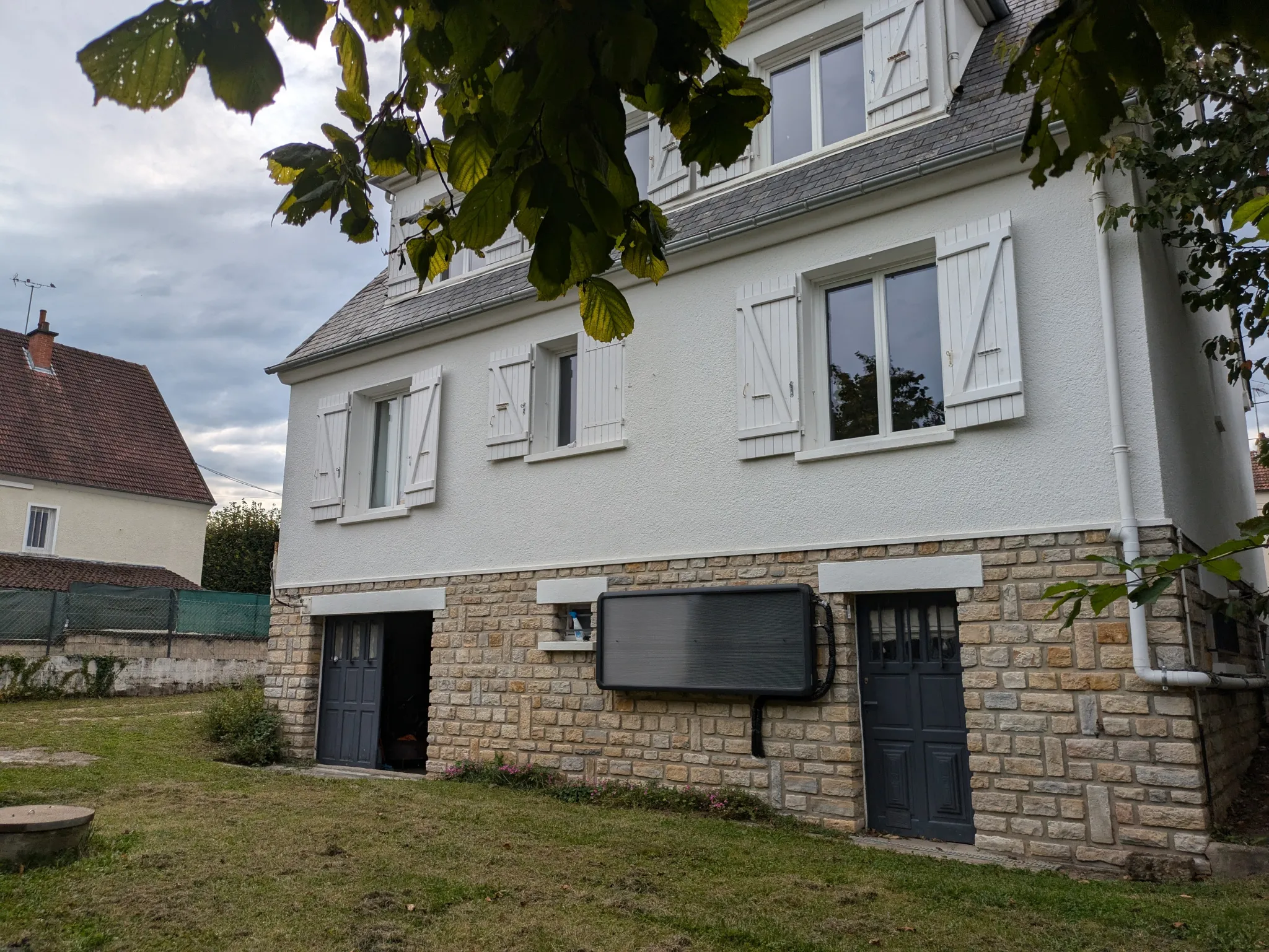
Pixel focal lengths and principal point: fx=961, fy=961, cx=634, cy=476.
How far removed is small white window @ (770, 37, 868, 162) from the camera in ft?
28.6

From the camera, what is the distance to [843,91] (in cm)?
880

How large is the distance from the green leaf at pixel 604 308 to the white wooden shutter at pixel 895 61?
6.83m

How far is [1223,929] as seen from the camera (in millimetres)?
4586

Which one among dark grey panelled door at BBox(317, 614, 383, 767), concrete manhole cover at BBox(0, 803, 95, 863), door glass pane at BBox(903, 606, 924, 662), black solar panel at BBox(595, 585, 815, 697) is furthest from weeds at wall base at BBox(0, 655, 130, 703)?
door glass pane at BBox(903, 606, 924, 662)

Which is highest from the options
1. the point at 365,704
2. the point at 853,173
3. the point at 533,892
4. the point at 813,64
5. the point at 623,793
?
the point at 813,64

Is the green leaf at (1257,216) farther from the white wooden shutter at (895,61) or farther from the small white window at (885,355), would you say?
the white wooden shutter at (895,61)

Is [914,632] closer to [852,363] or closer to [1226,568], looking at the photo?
[852,363]

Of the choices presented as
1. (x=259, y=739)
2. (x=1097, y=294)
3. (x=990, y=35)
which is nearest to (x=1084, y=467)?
(x=1097, y=294)

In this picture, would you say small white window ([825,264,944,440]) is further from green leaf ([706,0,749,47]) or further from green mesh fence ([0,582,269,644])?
green mesh fence ([0,582,269,644])

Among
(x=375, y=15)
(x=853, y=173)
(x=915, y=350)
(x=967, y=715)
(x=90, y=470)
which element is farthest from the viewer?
(x=90, y=470)

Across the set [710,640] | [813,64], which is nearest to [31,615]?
[710,640]

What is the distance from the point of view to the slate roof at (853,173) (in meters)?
7.28

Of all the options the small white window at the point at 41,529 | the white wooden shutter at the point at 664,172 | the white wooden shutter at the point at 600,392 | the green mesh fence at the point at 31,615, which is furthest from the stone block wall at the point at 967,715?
the small white window at the point at 41,529

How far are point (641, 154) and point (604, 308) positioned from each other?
334 inches
